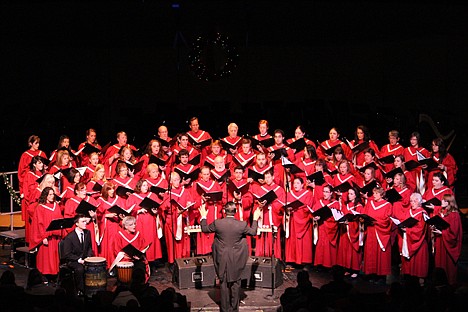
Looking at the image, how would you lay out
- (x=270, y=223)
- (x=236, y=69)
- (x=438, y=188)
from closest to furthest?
(x=438, y=188) < (x=270, y=223) < (x=236, y=69)

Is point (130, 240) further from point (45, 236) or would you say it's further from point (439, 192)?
point (439, 192)

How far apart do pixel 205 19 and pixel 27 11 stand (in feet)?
13.0

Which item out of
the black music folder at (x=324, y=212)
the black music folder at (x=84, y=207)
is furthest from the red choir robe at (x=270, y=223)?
the black music folder at (x=84, y=207)

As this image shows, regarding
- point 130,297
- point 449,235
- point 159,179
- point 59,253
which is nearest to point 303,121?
point 159,179

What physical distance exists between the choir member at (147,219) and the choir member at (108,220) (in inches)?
7.2

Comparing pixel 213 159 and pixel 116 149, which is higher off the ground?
pixel 116 149

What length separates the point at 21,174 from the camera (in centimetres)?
1354

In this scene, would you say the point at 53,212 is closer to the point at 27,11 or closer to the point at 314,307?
the point at 314,307

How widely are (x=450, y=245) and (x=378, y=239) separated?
993 millimetres

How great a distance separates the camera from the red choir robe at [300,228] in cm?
1220

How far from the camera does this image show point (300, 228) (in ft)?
40.1

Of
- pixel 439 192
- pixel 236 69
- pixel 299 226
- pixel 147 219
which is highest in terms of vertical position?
pixel 236 69

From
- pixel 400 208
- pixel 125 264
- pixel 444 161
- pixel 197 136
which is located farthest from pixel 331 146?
pixel 125 264

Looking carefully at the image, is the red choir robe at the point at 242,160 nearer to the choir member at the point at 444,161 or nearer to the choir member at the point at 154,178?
the choir member at the point at 154,178
